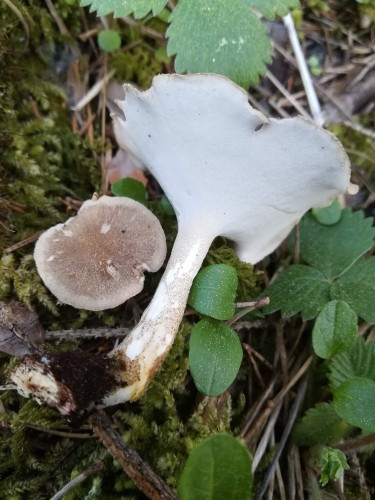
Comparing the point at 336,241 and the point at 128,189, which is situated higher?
the point at 128,189

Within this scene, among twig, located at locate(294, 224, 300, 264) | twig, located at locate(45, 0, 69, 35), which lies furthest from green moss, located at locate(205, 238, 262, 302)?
twig, located at locate(45, 0, 69, 35)

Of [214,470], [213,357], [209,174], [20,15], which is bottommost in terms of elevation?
[213,357]

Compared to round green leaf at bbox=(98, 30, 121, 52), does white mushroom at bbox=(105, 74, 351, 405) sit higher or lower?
lower

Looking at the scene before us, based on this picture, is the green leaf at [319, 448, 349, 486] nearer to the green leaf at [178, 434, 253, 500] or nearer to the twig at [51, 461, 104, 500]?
the green leaf at [178, 434, 253, 500]

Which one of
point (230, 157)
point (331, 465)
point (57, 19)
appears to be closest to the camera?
point (331, 465)

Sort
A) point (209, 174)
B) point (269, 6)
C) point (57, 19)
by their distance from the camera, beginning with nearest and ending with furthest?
point (209, 174)
point (269, 6)
point (57, 19)

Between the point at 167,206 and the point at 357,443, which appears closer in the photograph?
the point at 357,443

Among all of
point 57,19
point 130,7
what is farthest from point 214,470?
point 57,19

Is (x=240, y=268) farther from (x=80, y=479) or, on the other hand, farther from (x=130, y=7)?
(x=130, y=7)
